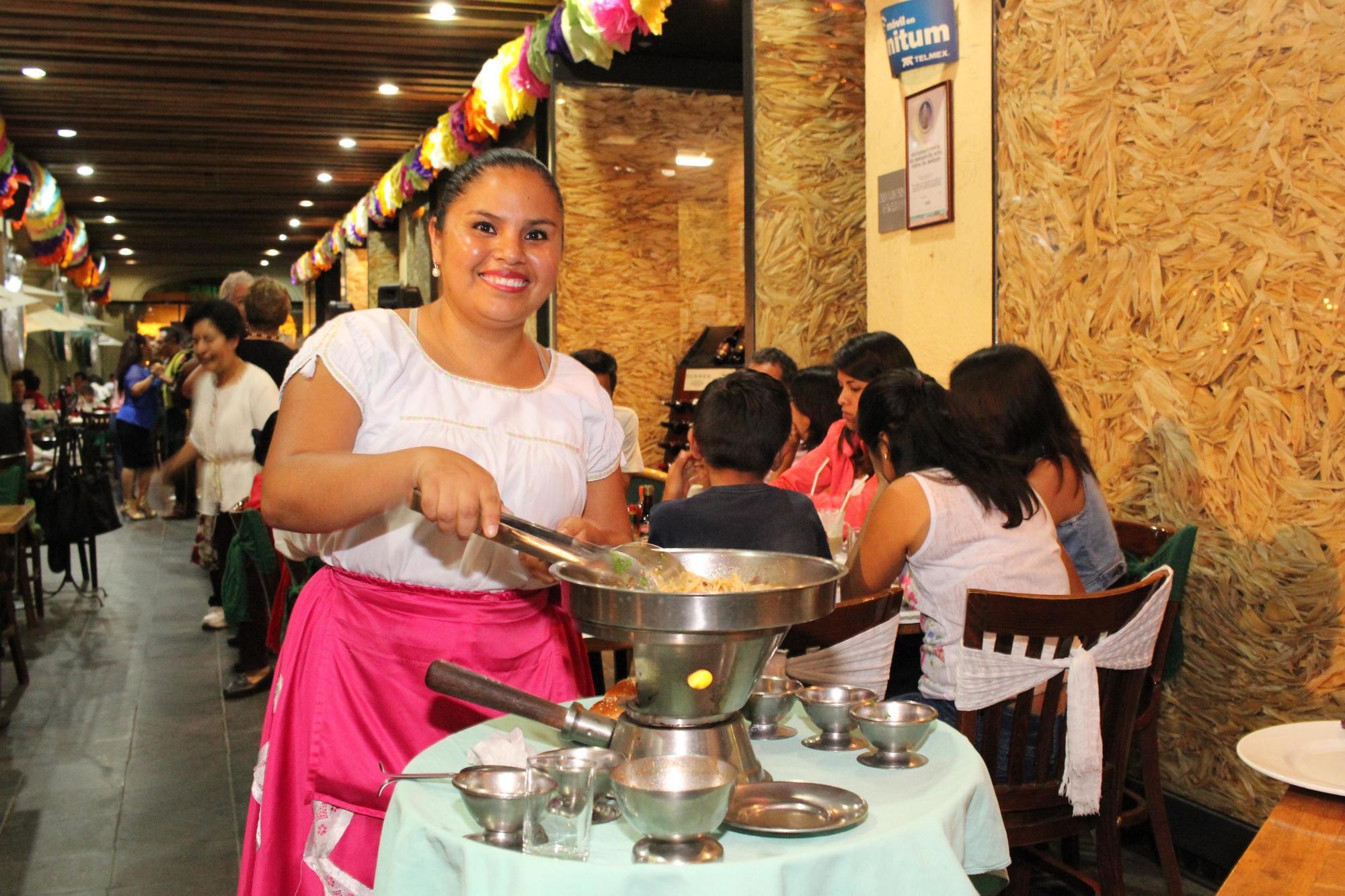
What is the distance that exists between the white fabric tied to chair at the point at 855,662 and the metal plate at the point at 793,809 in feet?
3.22

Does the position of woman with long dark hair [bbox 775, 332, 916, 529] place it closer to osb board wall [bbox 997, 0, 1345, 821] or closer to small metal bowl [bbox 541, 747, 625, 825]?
osb board wall [bbox 997, 0, 1345, 821]

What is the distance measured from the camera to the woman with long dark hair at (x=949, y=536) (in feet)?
8.64

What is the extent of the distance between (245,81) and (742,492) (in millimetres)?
8178

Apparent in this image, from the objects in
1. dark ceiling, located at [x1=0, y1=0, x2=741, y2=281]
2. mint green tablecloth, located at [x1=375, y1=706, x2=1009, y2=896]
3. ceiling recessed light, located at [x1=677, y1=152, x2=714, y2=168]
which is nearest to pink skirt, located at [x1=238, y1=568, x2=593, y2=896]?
mint green tablecloth, located at [x1=375, y1=706, x2=1009, y2=896]

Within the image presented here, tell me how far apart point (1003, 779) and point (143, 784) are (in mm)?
3289

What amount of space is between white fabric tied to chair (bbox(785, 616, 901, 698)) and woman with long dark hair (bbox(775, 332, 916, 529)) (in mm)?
1488

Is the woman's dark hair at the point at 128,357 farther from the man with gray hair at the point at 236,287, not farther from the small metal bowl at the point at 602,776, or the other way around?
the small metal bowl at the point at 602,776

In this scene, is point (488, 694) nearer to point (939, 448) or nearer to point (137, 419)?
point (939, 448)

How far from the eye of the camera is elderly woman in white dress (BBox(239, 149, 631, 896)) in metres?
1.78

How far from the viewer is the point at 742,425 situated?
3.16 metres

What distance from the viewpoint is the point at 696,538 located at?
9.97ft

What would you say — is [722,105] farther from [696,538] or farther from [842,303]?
Answer: [696,538]

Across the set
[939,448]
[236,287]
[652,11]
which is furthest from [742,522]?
[236,287]

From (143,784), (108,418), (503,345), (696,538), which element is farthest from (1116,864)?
(108,418)
